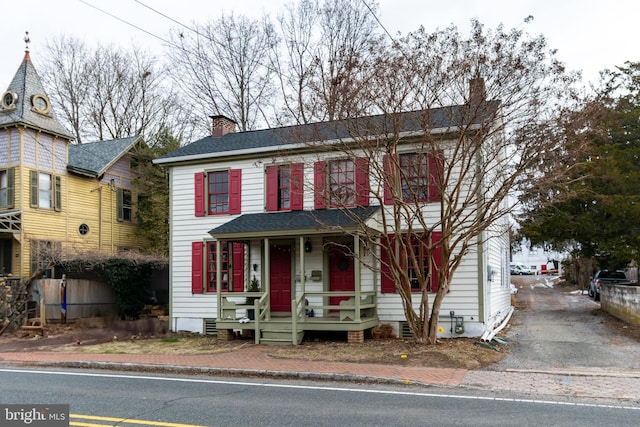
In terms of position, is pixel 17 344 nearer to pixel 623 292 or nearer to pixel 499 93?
pixel 499 93

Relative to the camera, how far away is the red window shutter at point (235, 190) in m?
17.1

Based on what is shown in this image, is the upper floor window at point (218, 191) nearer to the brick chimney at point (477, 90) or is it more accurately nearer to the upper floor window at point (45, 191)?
the brick chimney at point (477, 90)

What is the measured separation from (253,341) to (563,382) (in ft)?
26.9

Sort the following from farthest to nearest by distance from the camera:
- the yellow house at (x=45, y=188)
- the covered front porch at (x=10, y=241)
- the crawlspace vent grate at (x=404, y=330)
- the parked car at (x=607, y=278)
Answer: the parked car at (x=607, y=278) → the yellow house at (x=45, y=188) → the covered front porch at (x=10, y=241) → the crawlspace vent grate at (x=404, y=330)

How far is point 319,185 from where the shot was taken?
1565 centimetres

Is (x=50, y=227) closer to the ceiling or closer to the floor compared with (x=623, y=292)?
closer to the ceiling

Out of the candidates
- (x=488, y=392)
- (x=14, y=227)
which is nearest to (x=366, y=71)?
(x=488, y=392)

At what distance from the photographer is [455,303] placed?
1455cm

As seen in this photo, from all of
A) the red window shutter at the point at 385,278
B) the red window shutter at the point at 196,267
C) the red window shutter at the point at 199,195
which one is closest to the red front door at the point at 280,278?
the red window shutter at the point at 196,267

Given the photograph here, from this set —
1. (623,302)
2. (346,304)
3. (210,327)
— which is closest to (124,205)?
(210,327)

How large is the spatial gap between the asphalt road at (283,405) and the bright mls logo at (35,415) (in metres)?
0.17

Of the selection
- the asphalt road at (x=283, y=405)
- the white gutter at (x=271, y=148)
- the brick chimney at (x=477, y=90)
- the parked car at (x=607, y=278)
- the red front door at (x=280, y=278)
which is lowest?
the asphalt road at (x=283, y=405)

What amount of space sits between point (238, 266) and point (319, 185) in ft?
12.0

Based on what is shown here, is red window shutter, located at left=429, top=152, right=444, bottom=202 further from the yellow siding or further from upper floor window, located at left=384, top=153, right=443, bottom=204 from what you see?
the yellow siding
